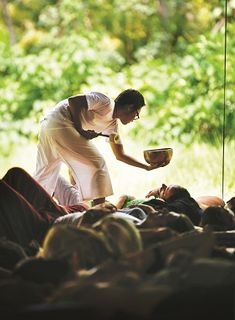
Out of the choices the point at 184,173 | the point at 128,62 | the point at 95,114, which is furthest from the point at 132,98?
the point at 128,62

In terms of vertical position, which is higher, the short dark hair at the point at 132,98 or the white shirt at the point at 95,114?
the short dark hair at the point at 132,98

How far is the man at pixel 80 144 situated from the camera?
3980 mm

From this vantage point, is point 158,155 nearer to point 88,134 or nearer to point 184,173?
point 88,134

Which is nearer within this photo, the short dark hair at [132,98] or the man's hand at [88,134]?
the short dark hair at [132,98]

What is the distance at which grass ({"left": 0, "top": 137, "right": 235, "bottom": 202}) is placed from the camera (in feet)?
18.7

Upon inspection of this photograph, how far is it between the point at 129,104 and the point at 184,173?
237cm

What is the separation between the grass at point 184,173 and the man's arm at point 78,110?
1.45 metres

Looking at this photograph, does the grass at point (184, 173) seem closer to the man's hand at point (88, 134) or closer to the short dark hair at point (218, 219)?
the man's hand at point (88, 134)

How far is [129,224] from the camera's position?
→ 6.25 feet

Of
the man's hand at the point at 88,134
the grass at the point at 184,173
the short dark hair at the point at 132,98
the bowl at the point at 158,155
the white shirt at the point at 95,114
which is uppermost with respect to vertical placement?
the short dark hair at the point at 132,98

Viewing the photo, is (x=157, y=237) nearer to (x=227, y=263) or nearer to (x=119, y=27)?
(x=227, y=263)

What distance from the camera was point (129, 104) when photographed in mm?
3816

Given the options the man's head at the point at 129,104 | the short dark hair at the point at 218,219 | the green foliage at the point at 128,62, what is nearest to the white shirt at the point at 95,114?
the man's head at the point at 129,104

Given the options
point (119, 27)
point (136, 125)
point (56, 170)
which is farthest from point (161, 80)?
point (56, 170)
